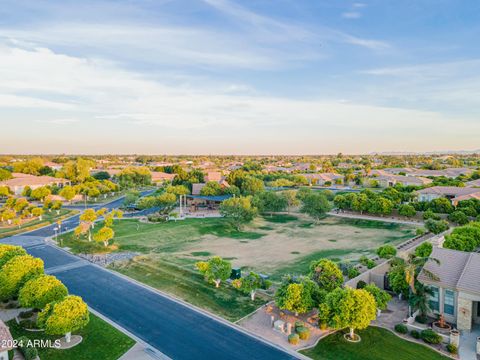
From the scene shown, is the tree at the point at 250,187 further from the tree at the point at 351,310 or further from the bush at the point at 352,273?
the tree at the point at 351,310

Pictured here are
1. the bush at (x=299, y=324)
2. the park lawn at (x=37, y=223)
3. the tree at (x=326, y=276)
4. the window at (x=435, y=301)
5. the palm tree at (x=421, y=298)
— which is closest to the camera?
the bush at (x=299, y=324)

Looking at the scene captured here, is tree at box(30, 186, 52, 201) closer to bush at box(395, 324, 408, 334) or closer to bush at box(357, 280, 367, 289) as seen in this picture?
bush at box(357, 280, 367, 289)

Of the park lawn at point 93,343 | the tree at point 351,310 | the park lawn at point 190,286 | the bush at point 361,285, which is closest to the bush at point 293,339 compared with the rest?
the tree at point 351,310

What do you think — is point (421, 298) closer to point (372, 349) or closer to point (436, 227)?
point (372, 349)

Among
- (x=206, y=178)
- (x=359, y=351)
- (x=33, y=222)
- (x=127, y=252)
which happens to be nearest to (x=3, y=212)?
(x=33, y=222)

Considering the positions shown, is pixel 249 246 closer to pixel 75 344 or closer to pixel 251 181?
pixel 75 344

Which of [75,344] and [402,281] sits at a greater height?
[402,281]
